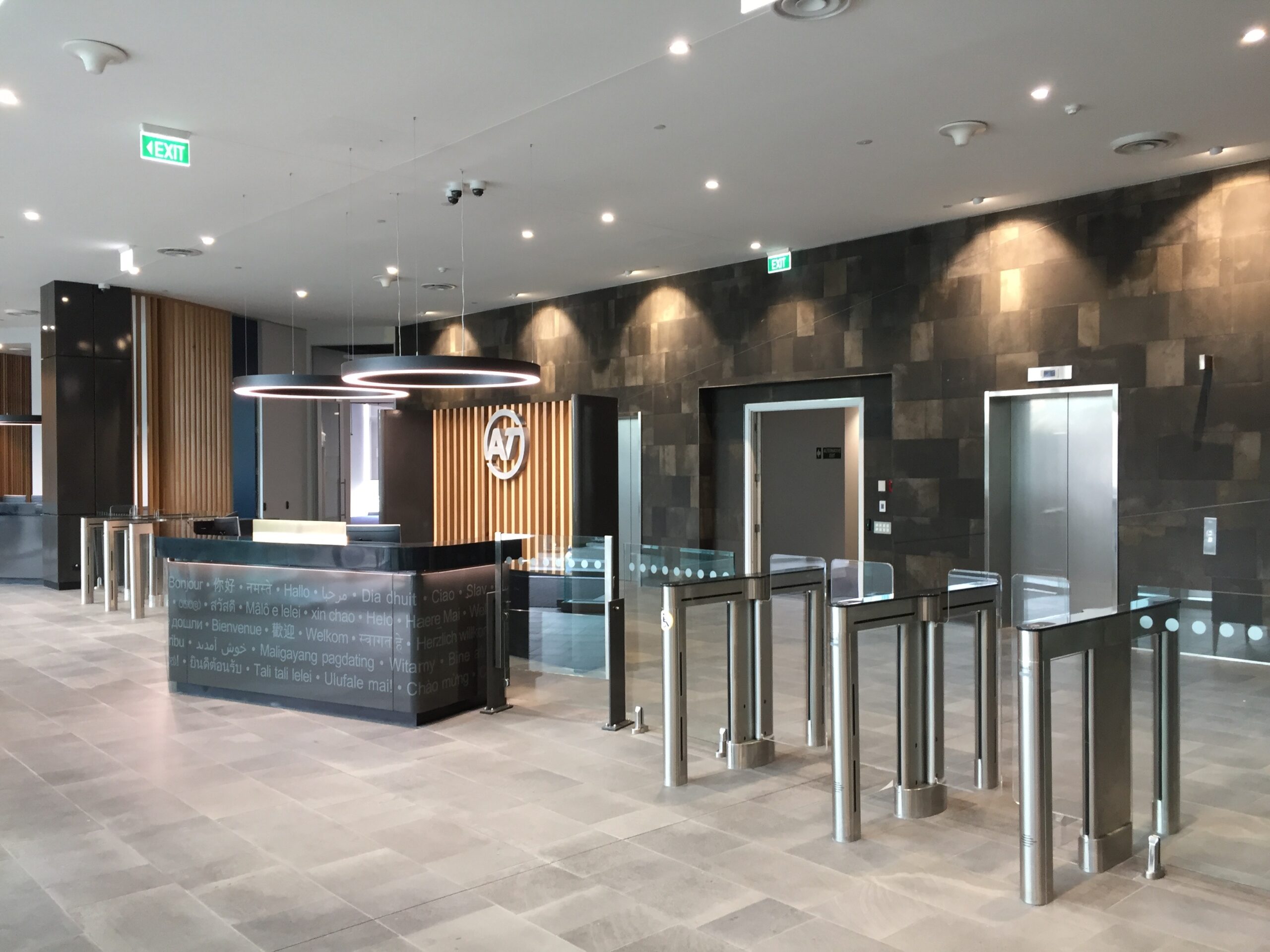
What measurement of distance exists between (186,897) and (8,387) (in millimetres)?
18779

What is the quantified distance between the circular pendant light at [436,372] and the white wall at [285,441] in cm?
769

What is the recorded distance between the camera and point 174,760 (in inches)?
207

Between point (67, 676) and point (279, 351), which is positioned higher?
point (279, 351)

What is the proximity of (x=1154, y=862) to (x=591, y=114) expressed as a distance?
17.7 ft

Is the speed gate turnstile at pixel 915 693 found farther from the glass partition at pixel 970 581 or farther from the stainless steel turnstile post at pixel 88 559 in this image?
the stainless steel turnstile post at pixel 88 559

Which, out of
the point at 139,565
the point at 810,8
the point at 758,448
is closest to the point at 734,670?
the point at 810,8

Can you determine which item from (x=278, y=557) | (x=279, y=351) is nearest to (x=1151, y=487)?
(x=278, y=557)

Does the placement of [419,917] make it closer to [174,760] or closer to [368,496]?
[174,760]

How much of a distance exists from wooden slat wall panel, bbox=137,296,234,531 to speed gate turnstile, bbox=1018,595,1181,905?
13179 millimetres

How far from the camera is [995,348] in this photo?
9148 mm

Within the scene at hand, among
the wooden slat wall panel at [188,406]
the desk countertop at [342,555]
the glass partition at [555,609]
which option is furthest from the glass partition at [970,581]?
the wooden slat wall panel at [188,406]

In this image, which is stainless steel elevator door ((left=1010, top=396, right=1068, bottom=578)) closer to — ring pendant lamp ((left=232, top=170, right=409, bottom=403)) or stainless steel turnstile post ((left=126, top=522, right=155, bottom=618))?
ring pendant lamp ((left=232, top=170, right=409, bottom=403))

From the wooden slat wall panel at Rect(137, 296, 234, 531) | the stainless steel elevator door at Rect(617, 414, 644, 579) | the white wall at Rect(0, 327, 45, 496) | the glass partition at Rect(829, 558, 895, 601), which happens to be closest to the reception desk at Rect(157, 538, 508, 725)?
the glass partition at Rect(829, 558, 895, 601)

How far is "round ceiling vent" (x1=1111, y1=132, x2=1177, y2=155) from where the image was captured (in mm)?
7059
